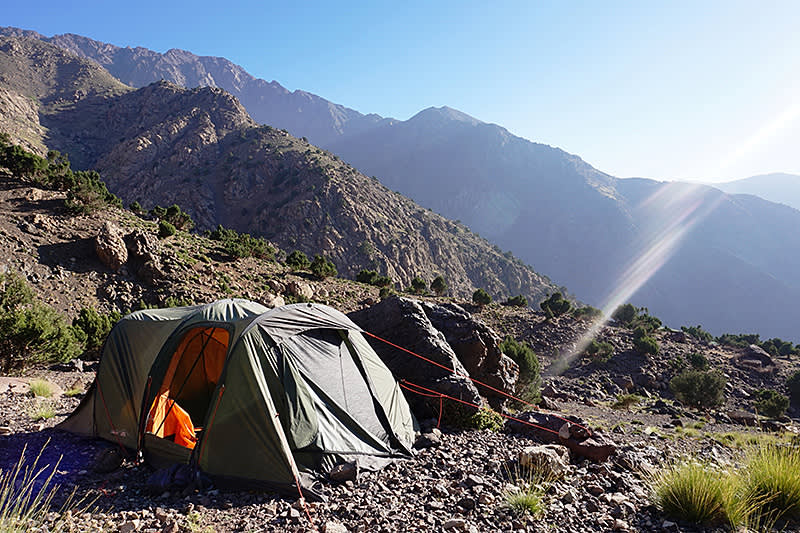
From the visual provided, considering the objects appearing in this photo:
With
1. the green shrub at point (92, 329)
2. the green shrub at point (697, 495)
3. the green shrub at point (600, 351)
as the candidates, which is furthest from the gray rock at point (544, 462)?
the green shrub at point (600, 351)

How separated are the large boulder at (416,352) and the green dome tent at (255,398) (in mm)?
1101

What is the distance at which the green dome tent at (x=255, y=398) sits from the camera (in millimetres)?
5391

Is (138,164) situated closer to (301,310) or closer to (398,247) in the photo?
(398,247)

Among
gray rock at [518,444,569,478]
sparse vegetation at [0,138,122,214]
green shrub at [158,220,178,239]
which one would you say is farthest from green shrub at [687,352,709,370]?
sparse vegetation at [0,138,122,214]

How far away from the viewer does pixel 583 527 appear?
467 centimetres

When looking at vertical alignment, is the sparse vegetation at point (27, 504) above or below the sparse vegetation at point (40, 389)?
above

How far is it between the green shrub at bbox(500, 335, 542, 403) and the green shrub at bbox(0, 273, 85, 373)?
603 inches

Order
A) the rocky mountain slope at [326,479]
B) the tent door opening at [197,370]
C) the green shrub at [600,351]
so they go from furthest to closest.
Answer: the green shrub at [600,351], the tent door opening at [197,370], the rocky mountain slope at [326,479]

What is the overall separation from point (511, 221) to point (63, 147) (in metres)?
133

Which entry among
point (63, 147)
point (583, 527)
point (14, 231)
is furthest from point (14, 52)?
point (583, 527)

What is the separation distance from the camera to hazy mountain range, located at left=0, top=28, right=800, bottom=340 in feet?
378

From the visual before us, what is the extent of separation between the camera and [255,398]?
5.49 meters

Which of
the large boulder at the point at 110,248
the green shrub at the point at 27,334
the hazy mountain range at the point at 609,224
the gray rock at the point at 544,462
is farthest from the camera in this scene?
the hazy mountain range at the point at 609,224

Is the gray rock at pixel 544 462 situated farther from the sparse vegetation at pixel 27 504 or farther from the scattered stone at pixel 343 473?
the sparse vegetation at pixel 27 504
